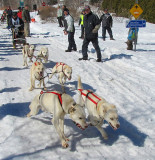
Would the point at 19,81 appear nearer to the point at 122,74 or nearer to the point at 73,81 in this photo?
the point at 73,81

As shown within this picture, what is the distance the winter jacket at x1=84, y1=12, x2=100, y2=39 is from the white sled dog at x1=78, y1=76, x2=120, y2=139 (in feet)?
13.7

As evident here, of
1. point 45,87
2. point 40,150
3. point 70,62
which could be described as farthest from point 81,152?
point 70,62

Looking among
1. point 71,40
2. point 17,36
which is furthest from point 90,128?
point 17,36

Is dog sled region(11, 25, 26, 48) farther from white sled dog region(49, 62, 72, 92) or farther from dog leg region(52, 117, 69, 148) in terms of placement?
dog leg region(52, 117, 69, 148)

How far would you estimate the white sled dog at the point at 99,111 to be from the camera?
2716 mm

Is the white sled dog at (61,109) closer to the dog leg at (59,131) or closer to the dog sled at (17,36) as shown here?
the dog leg at (59,131)

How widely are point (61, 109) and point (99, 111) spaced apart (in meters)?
0.59

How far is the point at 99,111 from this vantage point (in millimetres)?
2914

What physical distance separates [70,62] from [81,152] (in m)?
5.19

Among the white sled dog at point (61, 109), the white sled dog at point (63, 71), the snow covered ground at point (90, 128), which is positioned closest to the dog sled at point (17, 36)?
the snow covered ground at point (90, 128)

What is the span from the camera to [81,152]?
2809mm

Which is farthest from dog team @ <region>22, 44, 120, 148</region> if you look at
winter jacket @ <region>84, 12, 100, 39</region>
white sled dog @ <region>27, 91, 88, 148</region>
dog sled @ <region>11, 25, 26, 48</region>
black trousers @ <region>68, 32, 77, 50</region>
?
dog sled @ <region>11, 25, 26, 48</region>

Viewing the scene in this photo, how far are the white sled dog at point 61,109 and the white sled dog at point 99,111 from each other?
1.02 ft

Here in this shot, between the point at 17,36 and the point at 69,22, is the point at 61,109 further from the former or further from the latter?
the point at 17,36
